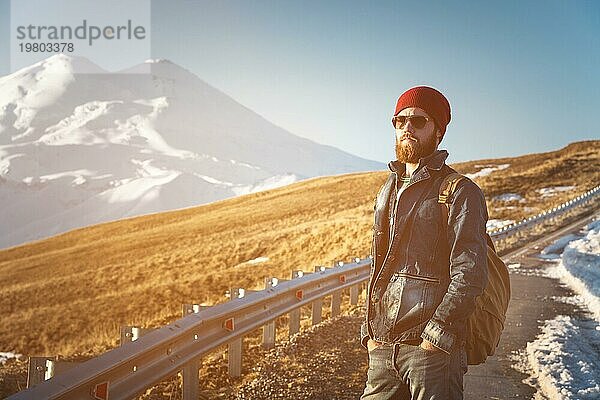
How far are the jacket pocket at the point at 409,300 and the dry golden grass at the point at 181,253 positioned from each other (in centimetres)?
1026

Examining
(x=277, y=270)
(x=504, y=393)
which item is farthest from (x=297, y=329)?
(x=277, y=270)

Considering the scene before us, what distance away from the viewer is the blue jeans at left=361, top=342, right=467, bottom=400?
2836 millimetres

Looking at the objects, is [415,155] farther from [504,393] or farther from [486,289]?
[504,393]

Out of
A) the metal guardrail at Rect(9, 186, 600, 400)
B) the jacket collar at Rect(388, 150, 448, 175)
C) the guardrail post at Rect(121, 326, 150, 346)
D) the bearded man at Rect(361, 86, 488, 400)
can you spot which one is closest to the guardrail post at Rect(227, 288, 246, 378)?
the metal guardrail at Rect(9, 186, 600, 400)

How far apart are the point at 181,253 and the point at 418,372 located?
36.1 meters

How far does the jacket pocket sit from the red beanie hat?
74 cm

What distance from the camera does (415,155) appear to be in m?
3.05

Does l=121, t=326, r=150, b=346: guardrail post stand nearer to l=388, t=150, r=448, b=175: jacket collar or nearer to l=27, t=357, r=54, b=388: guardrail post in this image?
l=27, t=357, r=54, b=388: guardrail post

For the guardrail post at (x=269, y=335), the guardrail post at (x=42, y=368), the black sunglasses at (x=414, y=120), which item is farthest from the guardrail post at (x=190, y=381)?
the black sunglasses at (x=414, y=120)

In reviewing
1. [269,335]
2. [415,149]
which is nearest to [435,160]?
[415,149]

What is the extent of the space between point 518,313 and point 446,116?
7.28 meters

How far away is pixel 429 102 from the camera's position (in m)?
3.04

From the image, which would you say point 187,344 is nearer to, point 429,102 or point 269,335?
point 269,335

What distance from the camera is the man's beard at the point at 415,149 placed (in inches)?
120
